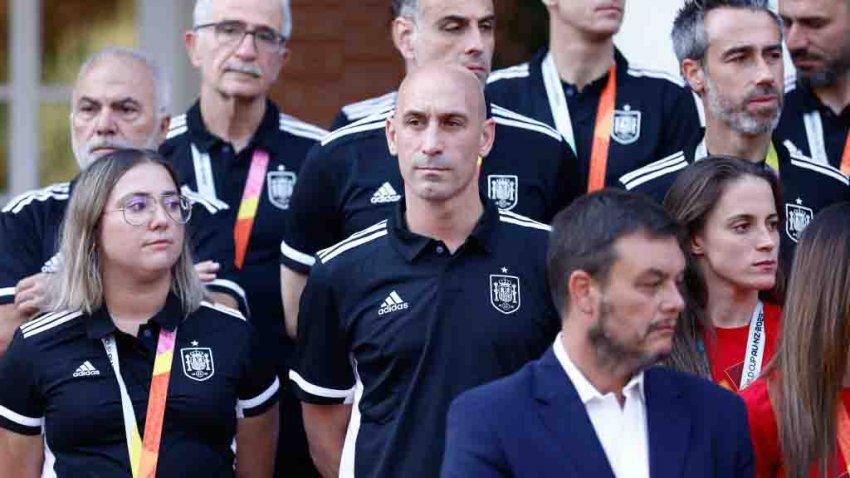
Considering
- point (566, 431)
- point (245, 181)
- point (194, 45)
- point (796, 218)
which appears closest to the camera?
point (566, 431)

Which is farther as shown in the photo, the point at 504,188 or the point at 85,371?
the point at 504,188

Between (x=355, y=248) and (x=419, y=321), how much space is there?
1.08 ft

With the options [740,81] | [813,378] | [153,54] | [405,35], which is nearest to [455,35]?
[405,35]

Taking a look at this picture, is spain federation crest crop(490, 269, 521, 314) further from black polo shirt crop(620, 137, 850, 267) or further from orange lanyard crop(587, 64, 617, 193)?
orange lanyard crop(587, 64, 617, 193)

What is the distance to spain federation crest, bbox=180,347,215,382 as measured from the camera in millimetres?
5504

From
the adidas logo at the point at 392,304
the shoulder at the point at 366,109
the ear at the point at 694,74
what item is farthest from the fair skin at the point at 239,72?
the adidas logo at the point at 392,304

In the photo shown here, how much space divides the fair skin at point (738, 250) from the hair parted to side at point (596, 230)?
836mm

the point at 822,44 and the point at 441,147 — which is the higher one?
the point at 822,44

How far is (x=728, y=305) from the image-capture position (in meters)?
5.20

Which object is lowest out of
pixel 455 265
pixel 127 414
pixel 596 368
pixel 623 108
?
pixel 127 414

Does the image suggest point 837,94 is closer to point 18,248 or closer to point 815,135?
point 815,135

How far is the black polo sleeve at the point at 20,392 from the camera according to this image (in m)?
5.46

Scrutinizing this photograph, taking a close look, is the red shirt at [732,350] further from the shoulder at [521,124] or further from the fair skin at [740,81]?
the shoulder at [521,124]

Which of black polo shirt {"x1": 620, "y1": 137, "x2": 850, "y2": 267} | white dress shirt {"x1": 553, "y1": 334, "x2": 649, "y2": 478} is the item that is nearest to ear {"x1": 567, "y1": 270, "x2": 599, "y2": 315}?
white dress shirt {"x1": 553, "y1": 334, "x2": 649, "y2": 478}
